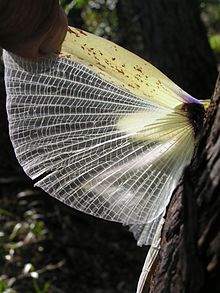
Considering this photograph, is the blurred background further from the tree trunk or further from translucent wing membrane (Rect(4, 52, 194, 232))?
translucent wing membrane (Rect(4, 52, 194, 232))

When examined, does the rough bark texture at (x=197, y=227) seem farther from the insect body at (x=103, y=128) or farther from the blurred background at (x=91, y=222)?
the blurred background at (x=91, y=222)

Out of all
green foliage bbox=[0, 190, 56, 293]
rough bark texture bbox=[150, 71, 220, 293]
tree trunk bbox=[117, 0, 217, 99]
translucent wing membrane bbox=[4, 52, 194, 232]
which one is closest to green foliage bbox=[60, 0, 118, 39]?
tree trunk bbox=[117, 0, 217, 99]

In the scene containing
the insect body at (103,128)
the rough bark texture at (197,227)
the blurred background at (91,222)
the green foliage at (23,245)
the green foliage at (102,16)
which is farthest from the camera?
the green foliage at (102,16)

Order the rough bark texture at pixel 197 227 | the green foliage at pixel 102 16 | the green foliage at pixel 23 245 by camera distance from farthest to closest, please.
Answer: 1. the green foliage at pixel 102 16
2. the green foliage at pixel 23 245
3. the rough bark texture at pixel 197 227

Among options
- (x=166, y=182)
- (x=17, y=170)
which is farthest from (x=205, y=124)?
(x=17, y=170)

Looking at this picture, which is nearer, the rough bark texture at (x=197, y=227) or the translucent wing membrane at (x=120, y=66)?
the rough bark texture at (x=197, y=227)

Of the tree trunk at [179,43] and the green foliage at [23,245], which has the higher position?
the tree trunk at [179,43]

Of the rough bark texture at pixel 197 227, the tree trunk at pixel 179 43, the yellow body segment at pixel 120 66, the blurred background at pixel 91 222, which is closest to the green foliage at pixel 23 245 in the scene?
the blurred background at pixel 91 222

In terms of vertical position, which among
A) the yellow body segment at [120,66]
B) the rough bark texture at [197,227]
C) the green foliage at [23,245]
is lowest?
the green foliage at [23,245]
